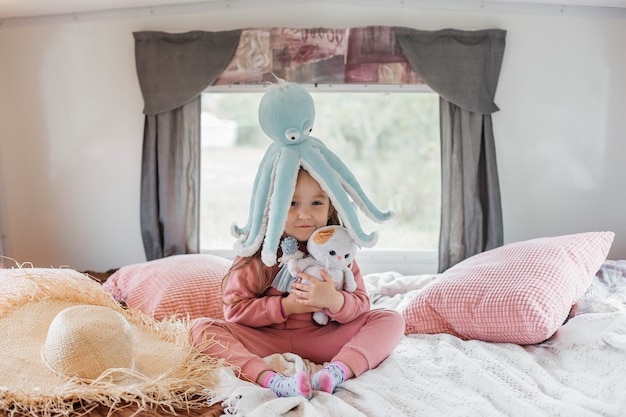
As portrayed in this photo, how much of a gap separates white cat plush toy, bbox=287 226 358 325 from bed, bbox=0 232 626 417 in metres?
0.24

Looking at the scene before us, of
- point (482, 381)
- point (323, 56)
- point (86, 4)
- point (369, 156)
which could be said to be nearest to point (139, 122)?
point (86, 4)

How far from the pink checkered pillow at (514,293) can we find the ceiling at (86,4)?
1275 millimetres

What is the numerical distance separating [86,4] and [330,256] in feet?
6.52

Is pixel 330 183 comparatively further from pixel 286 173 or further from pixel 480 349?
pixel 480 349

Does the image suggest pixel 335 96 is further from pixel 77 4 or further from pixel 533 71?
pixel 77 4

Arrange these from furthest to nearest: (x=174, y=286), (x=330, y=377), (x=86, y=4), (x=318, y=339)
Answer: (x=86, y=4) → (x=174, y=286) → (x=318, y=339) → (x=330, y=377)

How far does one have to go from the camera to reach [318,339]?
179 cm

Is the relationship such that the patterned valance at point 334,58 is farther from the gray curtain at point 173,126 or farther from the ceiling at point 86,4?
the ceiling at point 86,4

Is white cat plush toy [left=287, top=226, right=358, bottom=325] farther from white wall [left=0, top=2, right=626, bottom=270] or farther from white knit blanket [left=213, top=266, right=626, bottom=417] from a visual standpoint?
white wall [left=0, top=2, right=626, bottom=270]

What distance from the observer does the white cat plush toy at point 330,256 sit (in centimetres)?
172

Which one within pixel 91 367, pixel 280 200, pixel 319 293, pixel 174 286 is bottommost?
pixel 174 286

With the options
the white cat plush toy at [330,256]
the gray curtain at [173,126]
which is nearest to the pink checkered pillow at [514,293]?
the white cat plush toy at [330,256]

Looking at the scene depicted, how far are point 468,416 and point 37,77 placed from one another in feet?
8.93

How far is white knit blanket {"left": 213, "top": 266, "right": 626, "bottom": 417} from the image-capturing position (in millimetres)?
1440
